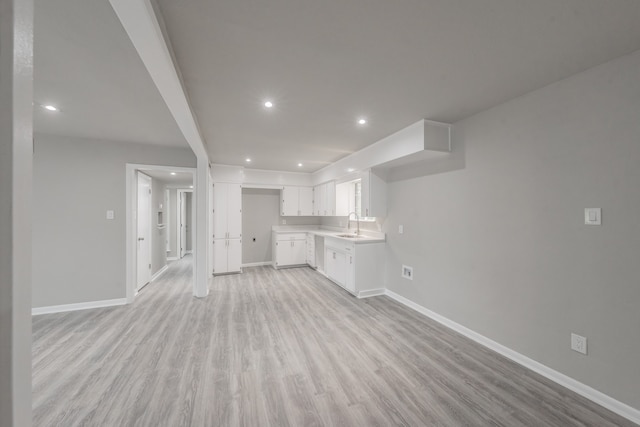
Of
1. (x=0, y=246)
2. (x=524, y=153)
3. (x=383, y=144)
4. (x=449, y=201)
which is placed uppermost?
(x=383, y=144)

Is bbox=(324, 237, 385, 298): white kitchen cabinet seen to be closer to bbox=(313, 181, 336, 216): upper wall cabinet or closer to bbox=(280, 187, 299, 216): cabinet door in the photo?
bbox=(313, 181, 336, 216): upper wall cabinet

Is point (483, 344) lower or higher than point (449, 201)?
lower

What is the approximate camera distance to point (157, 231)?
5297mm

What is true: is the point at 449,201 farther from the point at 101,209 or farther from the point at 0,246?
the point at 101,209

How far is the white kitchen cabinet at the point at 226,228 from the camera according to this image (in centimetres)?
512

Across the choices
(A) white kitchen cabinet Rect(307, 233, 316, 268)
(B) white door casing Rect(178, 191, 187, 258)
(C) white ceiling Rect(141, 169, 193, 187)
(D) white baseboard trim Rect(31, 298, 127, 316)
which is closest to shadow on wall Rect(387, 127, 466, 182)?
(A) white kitchen cabinet Rect(307, 233, 316, 268)

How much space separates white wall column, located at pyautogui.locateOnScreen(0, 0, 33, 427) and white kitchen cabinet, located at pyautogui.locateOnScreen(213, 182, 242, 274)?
15.7ft

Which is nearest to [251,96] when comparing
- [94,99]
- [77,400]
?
[94,99]

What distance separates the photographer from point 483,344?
2533mm

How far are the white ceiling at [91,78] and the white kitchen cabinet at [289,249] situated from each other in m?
3.18

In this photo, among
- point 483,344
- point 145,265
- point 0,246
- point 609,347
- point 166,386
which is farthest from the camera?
point 145,265

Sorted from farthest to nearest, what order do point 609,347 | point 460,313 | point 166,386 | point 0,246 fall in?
point 460,313 → point 166,386 → point 609,347 → point 0,246

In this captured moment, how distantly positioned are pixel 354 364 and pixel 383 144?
109 inches

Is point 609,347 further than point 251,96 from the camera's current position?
No
